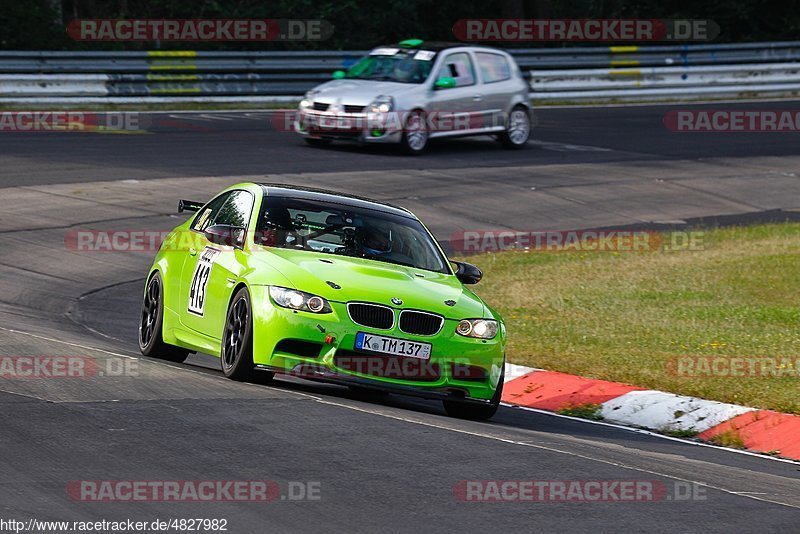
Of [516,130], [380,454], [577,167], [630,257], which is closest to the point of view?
[380,454]

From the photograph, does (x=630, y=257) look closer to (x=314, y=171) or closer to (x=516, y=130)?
(x=314, y=171)

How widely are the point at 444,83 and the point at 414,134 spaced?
1.05 metres

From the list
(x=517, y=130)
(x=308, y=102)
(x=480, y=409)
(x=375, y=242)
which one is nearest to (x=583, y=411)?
(x=480, y=409)

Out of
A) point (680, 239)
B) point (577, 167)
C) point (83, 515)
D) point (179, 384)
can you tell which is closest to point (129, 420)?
point (179, 384)

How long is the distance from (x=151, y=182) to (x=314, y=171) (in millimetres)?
2872

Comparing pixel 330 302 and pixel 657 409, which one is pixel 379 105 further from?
pixel 330 302

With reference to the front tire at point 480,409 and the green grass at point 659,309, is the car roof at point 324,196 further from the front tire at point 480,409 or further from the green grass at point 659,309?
the green grass at point 659,309

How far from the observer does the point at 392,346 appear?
9633mm

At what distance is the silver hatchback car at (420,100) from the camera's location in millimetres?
25578

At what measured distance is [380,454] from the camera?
7832mm

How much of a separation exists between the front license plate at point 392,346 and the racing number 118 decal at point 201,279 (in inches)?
65.0

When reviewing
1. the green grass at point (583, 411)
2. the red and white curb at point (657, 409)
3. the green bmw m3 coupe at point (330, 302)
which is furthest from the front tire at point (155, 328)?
the green grass at point (583, 411)

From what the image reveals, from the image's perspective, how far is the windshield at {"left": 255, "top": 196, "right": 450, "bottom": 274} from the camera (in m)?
10.7

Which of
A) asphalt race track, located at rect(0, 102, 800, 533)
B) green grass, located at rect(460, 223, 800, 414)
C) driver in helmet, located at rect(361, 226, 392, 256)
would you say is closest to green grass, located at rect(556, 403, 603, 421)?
asphalt race track, located at rect(0, 102, 800, 533)
